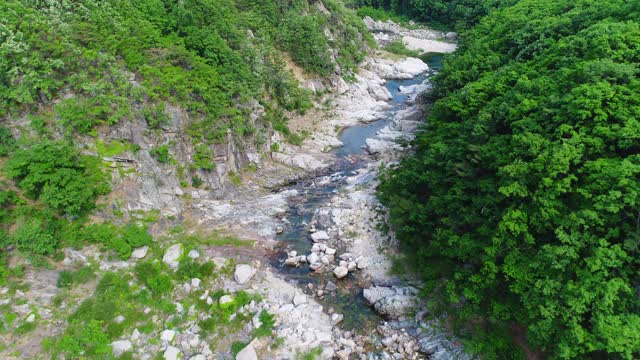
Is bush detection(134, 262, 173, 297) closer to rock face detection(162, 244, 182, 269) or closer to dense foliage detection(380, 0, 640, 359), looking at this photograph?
rock face detection(162, 244, 182, 269)

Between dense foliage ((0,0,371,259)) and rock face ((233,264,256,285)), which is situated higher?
dense foliage ((0,0,371,259))

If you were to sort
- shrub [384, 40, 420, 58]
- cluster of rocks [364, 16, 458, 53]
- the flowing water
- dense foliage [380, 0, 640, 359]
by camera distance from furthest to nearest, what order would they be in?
cluster of rocks [364, 16, 458, 53] < shrub [384, 40, 420, 58] < the flowing water < dense foliage [380, 0, 640, 359]

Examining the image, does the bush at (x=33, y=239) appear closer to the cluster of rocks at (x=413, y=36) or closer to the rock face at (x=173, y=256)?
the rock face at (x=173, y=256)

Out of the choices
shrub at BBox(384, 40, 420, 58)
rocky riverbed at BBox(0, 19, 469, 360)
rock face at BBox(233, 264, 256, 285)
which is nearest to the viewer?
rocky riverbed at BBox(0, 19, 469, 360)

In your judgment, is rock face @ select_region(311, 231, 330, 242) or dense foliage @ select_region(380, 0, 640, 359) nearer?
dense foliage @ select_region(380, 0, 640, 359)

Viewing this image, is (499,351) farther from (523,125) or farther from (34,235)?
(34,235)

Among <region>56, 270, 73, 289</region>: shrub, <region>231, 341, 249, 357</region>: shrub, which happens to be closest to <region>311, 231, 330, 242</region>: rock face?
<region>231, 341, 249, 357</region>: shrub

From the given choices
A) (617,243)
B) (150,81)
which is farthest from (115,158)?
(617,243)

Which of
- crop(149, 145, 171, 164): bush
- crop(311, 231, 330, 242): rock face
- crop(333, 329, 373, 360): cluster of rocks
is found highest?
crop(149, 145, 171, 164): bush

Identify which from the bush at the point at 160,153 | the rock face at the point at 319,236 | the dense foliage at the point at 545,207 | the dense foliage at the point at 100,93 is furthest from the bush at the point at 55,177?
the dense foliage at the point at 545,207
